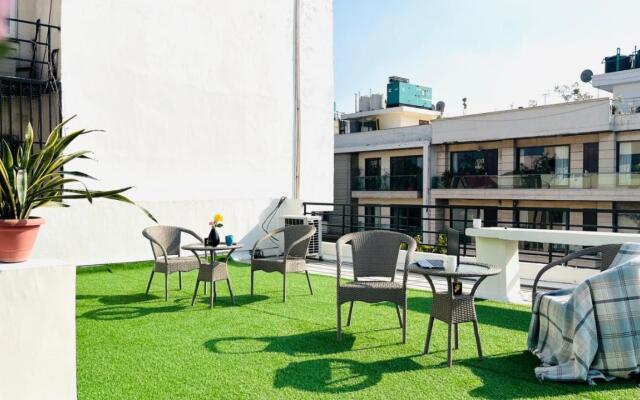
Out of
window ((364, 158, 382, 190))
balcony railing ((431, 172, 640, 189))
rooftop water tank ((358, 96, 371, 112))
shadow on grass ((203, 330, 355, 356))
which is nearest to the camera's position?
shadow on grass ((203, 330, 355, 356))

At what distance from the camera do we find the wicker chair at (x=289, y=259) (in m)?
6.04

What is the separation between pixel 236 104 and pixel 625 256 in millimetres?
7562

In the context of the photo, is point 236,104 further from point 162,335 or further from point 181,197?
point 162,335

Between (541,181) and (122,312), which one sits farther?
(541,181)

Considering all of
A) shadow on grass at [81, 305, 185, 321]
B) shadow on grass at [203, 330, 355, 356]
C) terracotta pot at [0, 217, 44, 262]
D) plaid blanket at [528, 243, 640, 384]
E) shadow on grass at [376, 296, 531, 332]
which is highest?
terracotta pot at [0, 217, 44, 262]

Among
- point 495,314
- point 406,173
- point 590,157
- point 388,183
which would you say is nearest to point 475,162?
point 406,173

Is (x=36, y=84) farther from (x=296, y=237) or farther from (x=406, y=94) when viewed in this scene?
(x=406, y=94)

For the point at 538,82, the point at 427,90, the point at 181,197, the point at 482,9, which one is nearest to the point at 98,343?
the point at 181,197

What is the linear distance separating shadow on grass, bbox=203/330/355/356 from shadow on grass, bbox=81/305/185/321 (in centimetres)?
130

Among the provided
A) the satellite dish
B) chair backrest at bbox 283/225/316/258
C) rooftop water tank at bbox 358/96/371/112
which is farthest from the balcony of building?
chair backrest at bbox 283/225/316/258

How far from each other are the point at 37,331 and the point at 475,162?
23529 mm

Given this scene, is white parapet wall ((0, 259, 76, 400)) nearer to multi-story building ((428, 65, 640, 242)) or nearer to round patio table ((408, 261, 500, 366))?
round patio table ((408, 261, 500, 366))

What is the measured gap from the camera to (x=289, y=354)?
4078 millimetres

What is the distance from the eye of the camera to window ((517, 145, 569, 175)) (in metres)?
21.9
